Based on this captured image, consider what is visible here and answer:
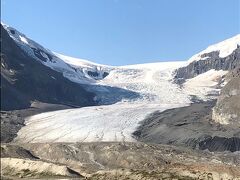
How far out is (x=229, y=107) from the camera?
16175 centimetres

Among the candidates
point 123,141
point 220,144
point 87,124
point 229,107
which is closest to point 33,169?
point 123,141

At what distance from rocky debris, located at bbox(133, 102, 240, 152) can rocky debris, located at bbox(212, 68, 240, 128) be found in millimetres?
2338

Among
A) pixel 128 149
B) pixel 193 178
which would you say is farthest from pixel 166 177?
pixel 128 149

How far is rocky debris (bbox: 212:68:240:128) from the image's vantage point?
156 metres

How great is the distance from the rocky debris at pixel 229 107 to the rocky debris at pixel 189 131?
2.34 m

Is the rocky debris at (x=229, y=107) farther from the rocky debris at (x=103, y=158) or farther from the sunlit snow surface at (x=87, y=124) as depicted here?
the rocky debris at (x=103, y=158)

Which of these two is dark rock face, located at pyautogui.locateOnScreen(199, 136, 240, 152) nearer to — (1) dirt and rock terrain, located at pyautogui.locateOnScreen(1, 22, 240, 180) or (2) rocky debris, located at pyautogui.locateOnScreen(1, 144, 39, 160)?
(1) dirt and rock terrain, located at pyautogui.locateOnScreen(1, 22, 240, 180)

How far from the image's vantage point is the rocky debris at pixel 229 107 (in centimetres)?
15625

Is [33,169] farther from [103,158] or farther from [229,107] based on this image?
[229,107]

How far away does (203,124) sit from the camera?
160 metres

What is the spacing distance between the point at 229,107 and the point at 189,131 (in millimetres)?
17735

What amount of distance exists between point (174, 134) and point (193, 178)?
7886 cm

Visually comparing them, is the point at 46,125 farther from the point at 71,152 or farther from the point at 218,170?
the point at 218,170

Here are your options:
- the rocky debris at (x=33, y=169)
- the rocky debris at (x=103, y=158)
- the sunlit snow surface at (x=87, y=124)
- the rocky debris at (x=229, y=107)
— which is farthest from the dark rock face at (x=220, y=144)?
the rocky debris at (x=33, y=169)
